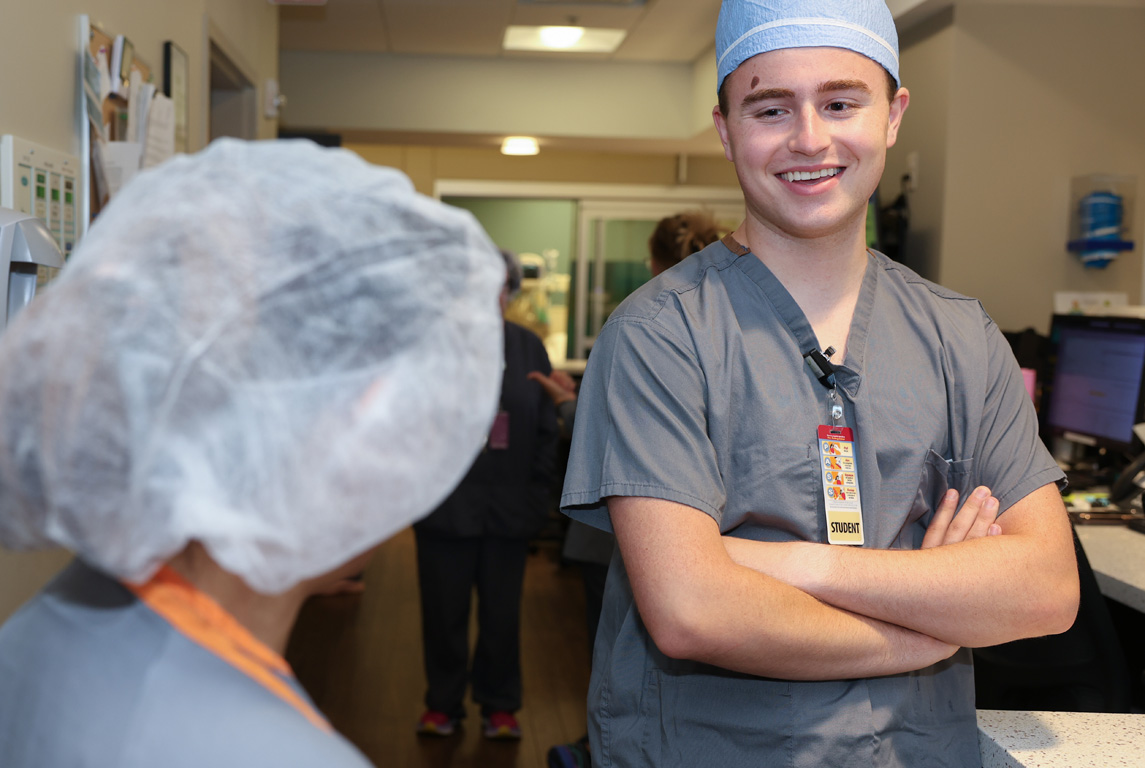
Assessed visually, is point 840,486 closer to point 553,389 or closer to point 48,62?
point 48,62

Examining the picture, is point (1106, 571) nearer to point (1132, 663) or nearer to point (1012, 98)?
point (1132, 663)

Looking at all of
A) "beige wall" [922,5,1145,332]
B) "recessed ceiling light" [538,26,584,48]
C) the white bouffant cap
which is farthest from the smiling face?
"recessed ceiling light" [538,26,584,48]

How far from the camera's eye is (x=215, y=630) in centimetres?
62

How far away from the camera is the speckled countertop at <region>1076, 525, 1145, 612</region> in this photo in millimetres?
2146

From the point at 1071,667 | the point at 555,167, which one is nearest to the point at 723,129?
the point at 1071,667

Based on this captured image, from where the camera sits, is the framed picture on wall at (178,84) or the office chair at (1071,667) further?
the framed picture on wall at (178,84)

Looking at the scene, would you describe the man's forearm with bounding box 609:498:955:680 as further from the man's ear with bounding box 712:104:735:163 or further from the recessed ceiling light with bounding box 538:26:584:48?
the recessed ceiling light with bounding box 538:26:584:48

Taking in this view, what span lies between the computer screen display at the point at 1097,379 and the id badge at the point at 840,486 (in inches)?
89.7

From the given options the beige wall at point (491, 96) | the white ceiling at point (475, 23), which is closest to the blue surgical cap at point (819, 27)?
the white ceiling at point (475, 23)

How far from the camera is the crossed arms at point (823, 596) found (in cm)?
114

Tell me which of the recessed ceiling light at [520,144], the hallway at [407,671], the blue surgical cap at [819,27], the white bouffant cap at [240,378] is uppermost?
the recessed ceiling light at [520,144]

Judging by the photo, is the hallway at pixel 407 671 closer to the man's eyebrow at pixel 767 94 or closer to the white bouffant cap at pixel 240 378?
the man's eyebrow at pixel 767 94

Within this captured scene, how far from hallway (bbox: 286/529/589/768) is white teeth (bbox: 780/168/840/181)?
8.02 ft

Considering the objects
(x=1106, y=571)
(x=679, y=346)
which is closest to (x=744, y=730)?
(x=679, y=346)
